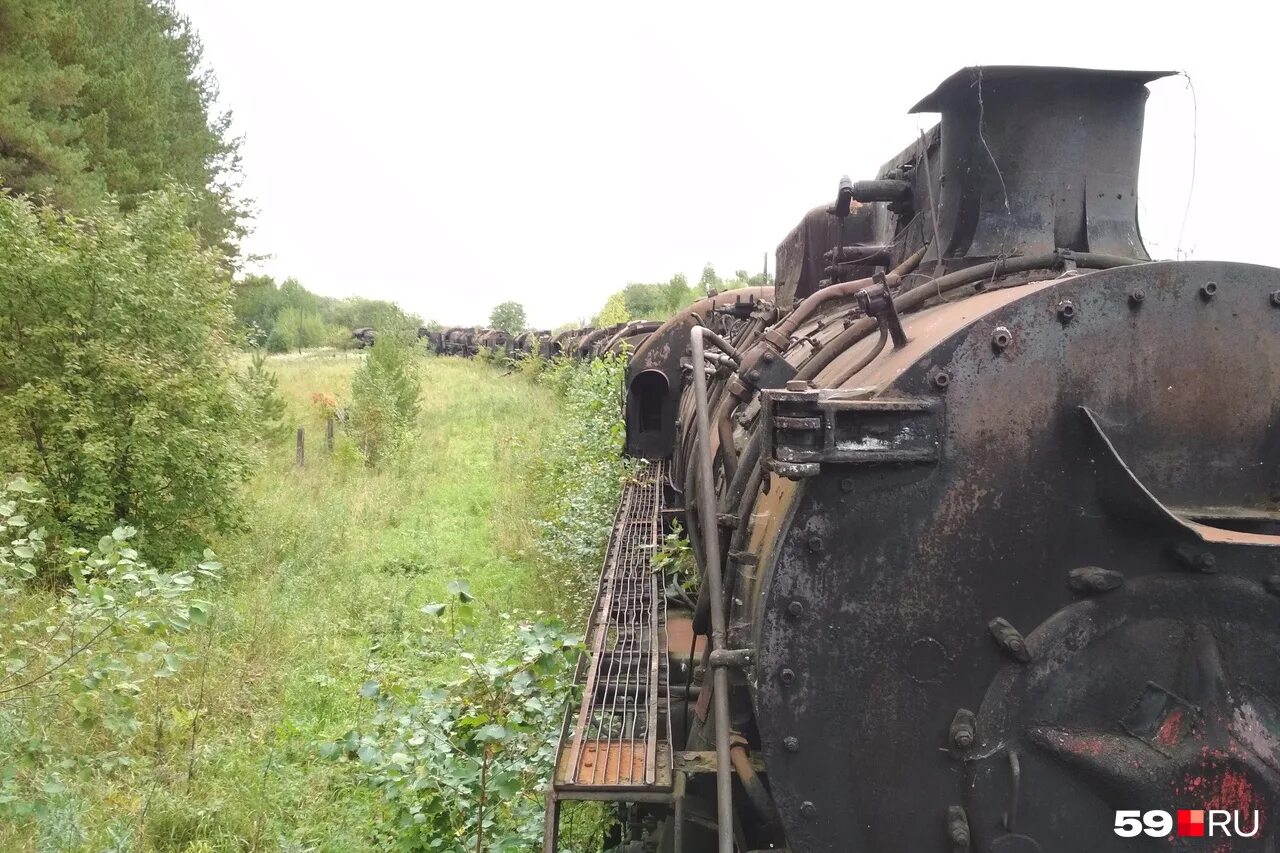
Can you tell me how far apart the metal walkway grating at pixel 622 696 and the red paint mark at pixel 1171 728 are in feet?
4.51

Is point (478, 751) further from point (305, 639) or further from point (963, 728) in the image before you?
point (305, 639)

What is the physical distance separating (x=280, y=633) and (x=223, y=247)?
1285cm

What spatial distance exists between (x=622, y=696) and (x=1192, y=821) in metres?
1.89

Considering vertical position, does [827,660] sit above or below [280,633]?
above

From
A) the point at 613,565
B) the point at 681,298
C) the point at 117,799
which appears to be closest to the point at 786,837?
the point at 613,565

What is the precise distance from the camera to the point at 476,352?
143ft

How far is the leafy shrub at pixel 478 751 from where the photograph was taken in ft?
13.0

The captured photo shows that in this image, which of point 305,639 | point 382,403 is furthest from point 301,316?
point 305,639

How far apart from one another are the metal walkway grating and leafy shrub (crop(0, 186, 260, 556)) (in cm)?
537

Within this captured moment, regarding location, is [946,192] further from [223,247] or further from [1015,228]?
[223,247]

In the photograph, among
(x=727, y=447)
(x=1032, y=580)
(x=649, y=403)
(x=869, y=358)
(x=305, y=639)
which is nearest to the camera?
(x=1032, y=580)

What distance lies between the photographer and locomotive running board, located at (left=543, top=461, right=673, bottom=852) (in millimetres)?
2732

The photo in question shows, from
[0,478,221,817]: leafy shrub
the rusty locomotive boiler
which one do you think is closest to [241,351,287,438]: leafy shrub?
[0,478,221,817]: leafy shrub

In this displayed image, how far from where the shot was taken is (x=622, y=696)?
3.47 m
